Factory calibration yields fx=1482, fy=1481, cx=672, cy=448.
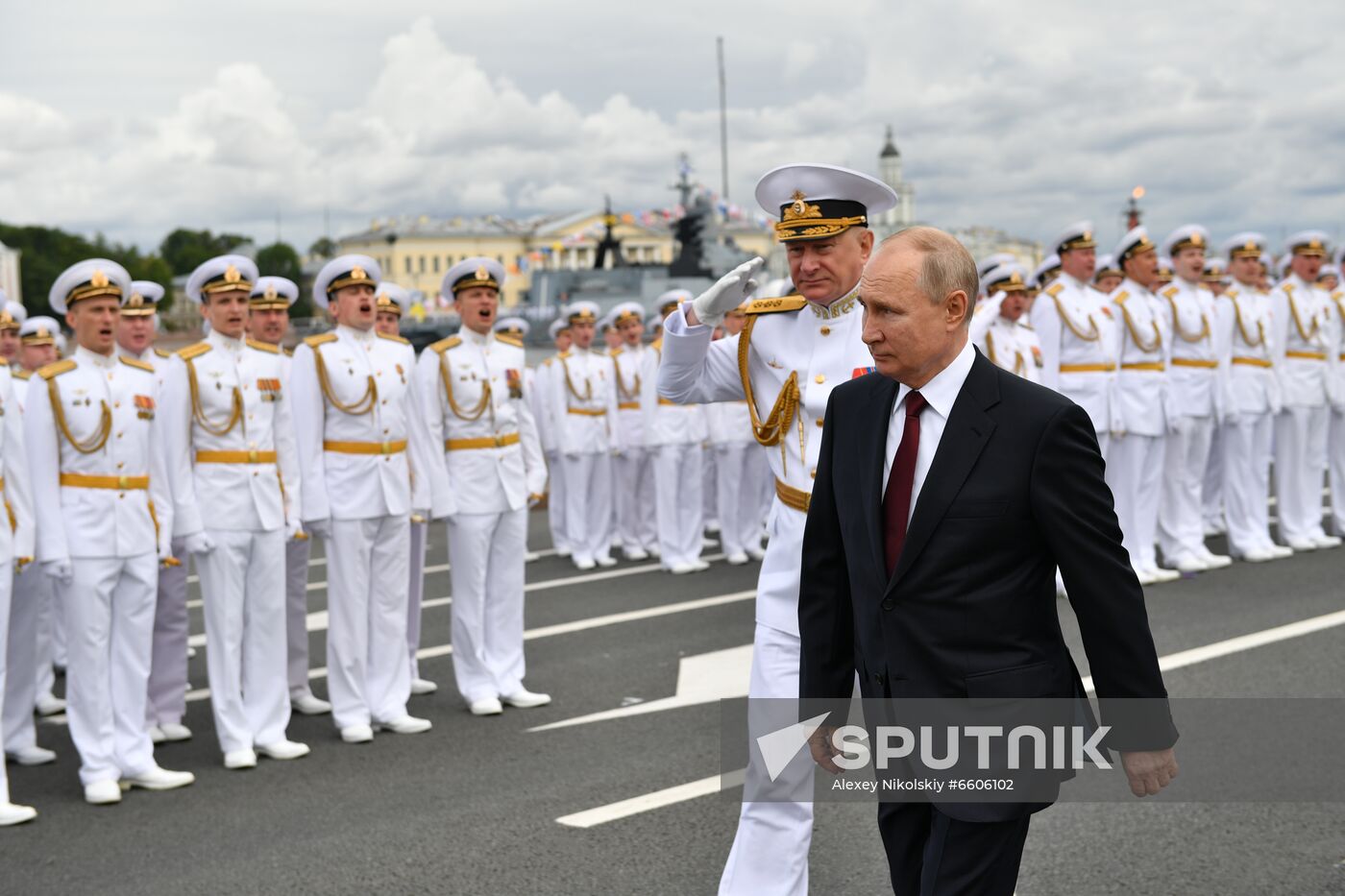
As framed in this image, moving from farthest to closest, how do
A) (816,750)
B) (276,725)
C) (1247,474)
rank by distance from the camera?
(1247,474) → (276,725) → (816,750)

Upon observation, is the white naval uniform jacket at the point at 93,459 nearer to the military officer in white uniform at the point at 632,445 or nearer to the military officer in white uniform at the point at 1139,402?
the military officer in white uniform at the point at 1139,402

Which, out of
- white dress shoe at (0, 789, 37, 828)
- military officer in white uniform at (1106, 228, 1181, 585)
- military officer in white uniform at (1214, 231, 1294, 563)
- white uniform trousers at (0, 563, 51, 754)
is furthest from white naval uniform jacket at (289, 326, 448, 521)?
military officer in white uniform at (1214, 231, 1294, 563)

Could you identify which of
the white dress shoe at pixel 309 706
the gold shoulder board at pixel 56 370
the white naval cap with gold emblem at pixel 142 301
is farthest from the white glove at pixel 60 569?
the white dress shoe at pixel 309 706

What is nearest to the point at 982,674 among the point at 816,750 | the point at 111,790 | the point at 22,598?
the point at 816,750

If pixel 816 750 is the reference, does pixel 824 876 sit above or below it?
below

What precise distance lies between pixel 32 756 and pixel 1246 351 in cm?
979

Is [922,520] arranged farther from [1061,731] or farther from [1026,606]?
[1061,731]

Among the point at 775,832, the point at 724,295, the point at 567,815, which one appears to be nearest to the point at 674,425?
the point at 567,815

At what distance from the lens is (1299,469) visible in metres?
12.8

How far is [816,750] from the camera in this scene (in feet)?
11.4

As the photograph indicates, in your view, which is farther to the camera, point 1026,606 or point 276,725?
point 276,725

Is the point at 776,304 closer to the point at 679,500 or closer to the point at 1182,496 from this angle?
the point at 1182,496

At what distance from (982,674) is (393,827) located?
11.3 ft

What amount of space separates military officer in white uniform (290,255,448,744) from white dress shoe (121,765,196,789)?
977mm
